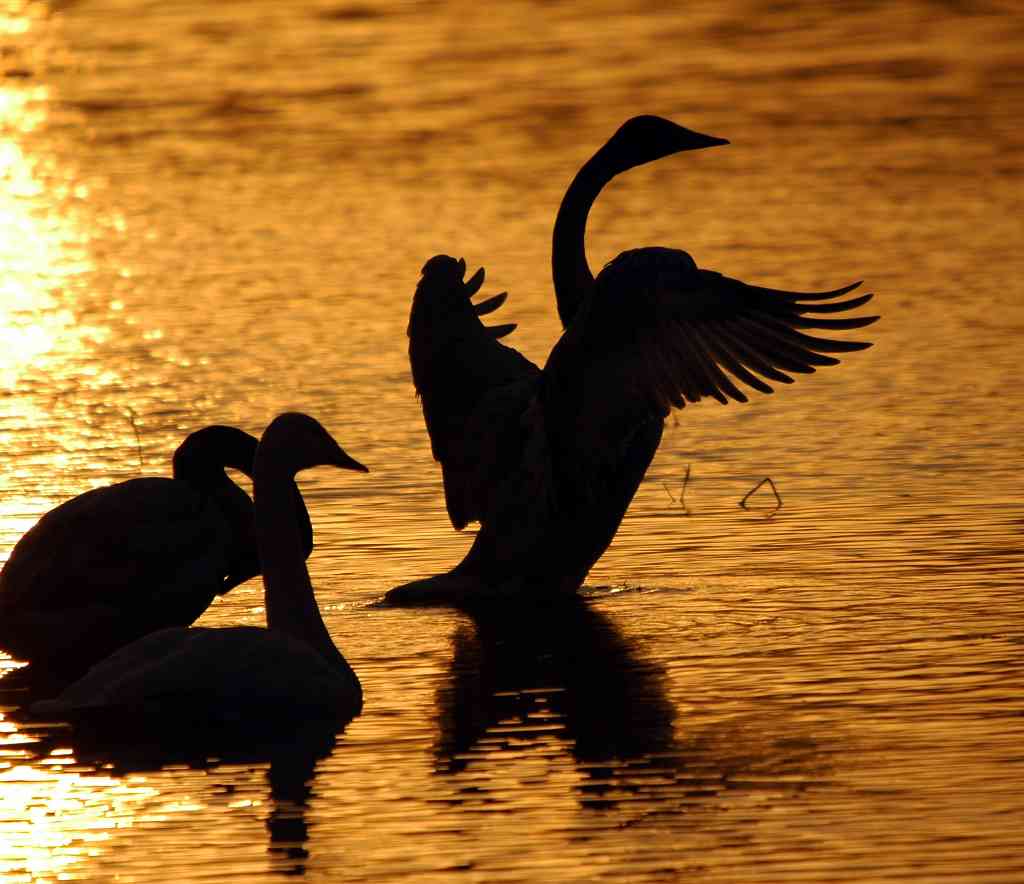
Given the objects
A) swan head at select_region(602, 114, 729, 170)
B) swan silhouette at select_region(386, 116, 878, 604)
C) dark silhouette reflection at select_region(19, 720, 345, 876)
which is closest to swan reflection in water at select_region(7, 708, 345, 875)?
dark silhouette reflection at select_region(19, 720, 345, 876)

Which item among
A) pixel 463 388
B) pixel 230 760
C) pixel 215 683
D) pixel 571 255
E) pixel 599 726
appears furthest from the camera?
pixel 571 255

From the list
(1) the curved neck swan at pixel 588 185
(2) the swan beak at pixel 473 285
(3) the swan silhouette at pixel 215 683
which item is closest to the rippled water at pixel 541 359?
(3) the swan silhouette at pixel 215 683

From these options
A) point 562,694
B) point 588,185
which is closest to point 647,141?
point 588,185

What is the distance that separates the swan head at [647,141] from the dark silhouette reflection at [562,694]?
2.73 metres

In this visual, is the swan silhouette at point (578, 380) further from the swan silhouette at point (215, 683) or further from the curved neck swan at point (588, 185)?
the swan silhouette at point (215, 683)

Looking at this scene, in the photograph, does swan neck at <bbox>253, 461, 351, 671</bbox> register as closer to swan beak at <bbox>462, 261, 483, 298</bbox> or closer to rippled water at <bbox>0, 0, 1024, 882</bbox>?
rippled water at <bbox>0, 0, 1024, 882</bbox>

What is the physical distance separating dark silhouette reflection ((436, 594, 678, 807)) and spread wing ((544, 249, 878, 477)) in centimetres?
93

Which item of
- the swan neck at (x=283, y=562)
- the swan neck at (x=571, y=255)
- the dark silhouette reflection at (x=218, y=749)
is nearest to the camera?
the dark silhouette reflection at (x=218, y=749)

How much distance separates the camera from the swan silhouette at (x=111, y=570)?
10.2 metres

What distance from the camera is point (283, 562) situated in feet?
32.3

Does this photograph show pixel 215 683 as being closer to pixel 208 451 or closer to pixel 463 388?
pixel 208 451

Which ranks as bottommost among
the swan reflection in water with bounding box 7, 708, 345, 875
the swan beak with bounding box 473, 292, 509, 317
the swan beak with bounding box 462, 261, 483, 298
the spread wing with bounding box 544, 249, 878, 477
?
the swan reflection in water with bounding box 7, 708, 345, 875

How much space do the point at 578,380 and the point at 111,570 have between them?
79.7 inches

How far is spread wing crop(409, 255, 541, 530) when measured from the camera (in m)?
12.0
